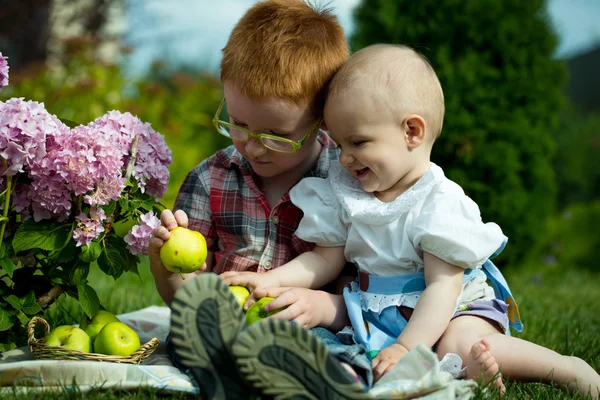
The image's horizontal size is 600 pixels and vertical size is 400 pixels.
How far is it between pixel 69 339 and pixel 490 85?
437 cm

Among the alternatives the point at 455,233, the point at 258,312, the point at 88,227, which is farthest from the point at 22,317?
the point at 455,233

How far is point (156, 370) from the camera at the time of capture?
7.72 ft

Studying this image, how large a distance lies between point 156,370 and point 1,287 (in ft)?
2.30

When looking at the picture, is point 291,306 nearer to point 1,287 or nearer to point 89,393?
point 89,393

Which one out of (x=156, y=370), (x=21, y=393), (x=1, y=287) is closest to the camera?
(x=21, y=393)

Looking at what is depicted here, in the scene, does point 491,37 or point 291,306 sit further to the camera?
point 491,37

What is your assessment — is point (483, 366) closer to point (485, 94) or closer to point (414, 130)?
point (414, 130)

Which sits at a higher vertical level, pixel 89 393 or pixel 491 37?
pixel 491 37

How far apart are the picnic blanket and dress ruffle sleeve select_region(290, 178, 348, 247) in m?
0.66

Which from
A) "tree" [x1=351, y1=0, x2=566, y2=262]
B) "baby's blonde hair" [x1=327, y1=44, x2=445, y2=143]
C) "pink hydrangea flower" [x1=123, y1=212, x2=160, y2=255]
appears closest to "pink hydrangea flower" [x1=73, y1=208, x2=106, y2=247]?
"pink hydrangea flower" [x1=123, y1=212, x2=160, y2=255]

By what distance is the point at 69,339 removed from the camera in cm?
247

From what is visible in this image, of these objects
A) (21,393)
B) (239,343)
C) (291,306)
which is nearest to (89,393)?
(21,393)

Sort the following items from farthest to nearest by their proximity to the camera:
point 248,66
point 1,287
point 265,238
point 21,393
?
point 265,238, point 248,66, point 1,287, point 21,393

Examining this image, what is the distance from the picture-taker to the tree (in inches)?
220
